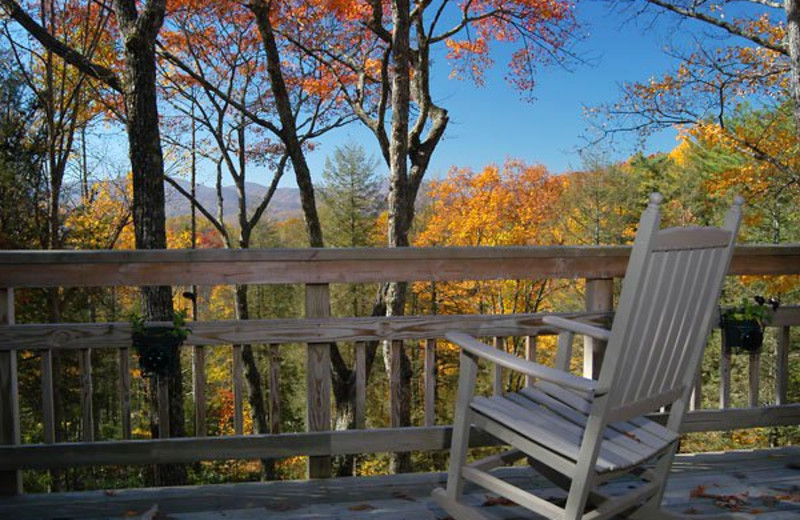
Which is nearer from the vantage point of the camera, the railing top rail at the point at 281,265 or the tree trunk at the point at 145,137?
the railing top rail at the point at 281,265

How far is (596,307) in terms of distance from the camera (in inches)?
106

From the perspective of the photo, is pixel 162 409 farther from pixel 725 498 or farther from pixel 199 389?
pixel 725 498

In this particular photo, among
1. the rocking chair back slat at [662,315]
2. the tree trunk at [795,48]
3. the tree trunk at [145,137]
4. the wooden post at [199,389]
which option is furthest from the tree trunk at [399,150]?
the rocking chair back slat at [662,315]

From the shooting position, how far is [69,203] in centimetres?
970

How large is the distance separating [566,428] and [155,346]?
1.52 metres

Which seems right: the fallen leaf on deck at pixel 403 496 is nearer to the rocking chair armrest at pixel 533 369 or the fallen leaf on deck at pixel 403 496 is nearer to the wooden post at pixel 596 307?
the rocking chair armrest at pixel 533 369

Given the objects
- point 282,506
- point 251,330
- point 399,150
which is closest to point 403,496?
point 282,506

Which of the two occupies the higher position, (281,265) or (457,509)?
(281,265)

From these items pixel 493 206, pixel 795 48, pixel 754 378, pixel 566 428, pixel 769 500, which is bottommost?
pixel 769 500

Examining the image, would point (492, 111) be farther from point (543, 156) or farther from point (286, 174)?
point (286, 174)

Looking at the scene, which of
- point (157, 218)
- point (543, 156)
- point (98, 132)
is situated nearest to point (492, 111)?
point (543, 156)

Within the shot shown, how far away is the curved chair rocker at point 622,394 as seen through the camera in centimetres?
151

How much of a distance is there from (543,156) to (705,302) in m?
20.8

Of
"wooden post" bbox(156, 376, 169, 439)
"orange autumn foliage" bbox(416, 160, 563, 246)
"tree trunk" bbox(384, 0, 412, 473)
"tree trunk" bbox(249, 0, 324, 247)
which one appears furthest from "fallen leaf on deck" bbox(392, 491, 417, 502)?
"orange autumn foliage" bbox(416, 160, 563, 246)
